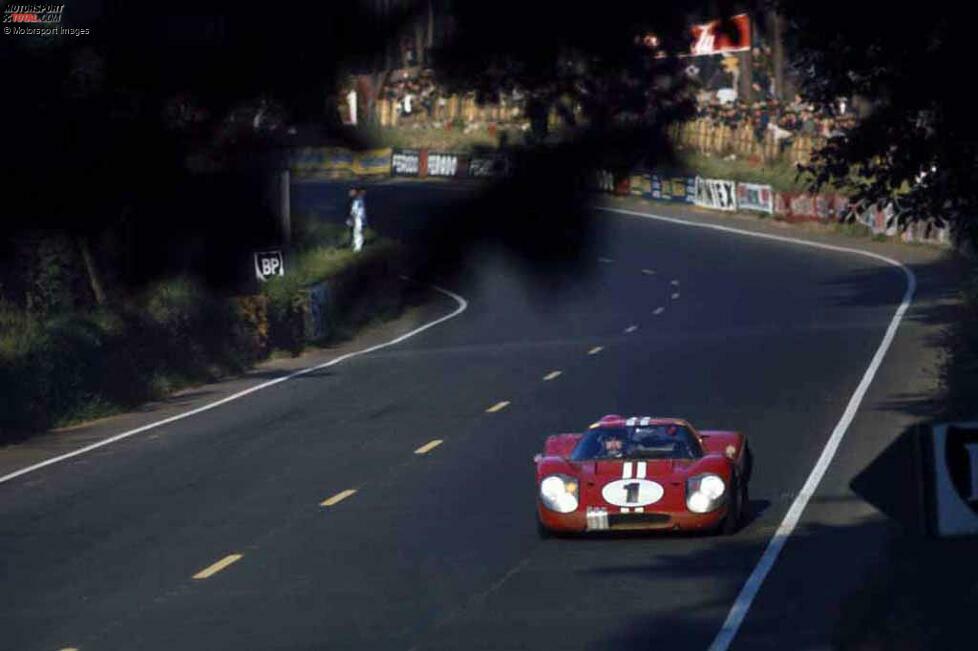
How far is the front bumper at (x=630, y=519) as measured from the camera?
63.1 feet

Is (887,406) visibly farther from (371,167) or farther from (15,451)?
(371,167)

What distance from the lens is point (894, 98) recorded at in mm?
10125

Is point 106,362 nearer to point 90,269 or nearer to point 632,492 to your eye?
point 632,492

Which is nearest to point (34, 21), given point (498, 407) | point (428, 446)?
point (428, 446)

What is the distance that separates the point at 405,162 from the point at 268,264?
0.40m

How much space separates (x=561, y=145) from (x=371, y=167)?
1.47ft

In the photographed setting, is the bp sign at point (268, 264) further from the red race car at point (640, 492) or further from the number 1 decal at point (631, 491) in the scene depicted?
the number 1 decal at point (631, 491)

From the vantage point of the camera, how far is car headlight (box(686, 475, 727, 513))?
19.2 metres

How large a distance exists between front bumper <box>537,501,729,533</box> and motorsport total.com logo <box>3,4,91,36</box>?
15818 millimetres

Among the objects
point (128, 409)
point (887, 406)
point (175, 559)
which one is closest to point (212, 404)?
point (128, 409)

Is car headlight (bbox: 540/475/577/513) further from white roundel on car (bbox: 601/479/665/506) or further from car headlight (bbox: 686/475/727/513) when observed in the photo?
car headlight (bbox: 686/475/727/513)

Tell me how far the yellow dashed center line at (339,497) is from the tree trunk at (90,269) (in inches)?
701

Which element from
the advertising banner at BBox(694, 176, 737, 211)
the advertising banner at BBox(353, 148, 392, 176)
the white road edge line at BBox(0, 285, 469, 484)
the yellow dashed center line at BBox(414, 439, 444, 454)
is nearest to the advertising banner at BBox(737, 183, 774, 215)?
the white road edge line at BBox(0, 285, 469, 484)

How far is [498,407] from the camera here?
1218 inches
